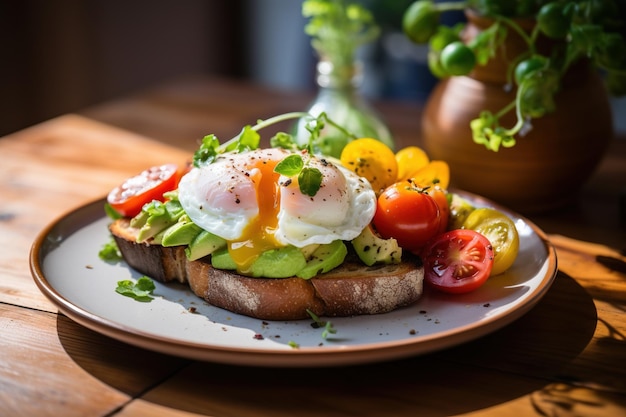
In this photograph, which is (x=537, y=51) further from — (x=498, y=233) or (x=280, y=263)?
(x=280, y=263)

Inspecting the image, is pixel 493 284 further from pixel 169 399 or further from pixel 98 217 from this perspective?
pixel 98 217

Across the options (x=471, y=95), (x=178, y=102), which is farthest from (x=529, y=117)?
(x=178, y=102)

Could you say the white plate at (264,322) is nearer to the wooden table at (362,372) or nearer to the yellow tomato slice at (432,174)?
the wooden table at (362,372)

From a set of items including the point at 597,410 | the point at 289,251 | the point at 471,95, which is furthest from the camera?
the point at 471,95

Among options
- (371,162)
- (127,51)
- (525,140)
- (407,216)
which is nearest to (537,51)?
(525,140)

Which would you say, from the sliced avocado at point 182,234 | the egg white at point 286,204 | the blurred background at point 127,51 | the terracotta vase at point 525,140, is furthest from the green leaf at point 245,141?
the blurred background at point 127,51

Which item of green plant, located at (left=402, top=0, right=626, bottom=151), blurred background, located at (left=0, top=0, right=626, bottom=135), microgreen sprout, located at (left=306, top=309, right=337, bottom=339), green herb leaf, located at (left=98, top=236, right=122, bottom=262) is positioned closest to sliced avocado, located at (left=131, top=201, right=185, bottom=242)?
green herb leaf, located at (left=98, top=236, right=122, bottom=262)
